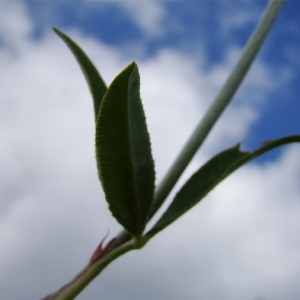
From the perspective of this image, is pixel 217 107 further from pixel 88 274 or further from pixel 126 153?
pixel 88 274

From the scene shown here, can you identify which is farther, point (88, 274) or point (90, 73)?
point (90, 73)

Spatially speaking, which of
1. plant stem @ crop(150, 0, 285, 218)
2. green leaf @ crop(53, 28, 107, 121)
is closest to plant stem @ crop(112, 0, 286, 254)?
plant stem @ crop(150, 0, 285, 218)

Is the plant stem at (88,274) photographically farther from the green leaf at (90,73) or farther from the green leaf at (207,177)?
the green leaf at (90,73)

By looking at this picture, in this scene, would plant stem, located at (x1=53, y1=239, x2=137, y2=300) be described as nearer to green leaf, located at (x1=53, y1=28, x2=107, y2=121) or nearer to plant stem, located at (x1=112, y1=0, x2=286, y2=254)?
plant stem, located at (x1=112, y1=0, x2=286, y2=254)

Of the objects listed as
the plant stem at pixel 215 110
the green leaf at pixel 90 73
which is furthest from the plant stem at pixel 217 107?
the green leaf at pixel 90 73

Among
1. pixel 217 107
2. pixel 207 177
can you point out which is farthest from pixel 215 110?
pixel 207 177

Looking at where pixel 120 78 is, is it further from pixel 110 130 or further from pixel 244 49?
pixel 244 49
